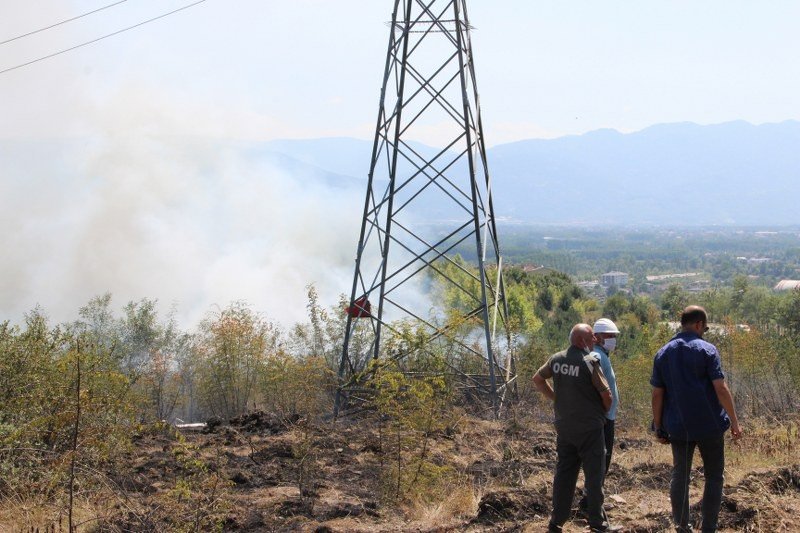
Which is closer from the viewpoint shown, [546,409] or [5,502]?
[5,502]

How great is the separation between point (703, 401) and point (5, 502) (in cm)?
710

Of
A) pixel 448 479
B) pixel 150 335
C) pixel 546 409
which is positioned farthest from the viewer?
pixel 150 335

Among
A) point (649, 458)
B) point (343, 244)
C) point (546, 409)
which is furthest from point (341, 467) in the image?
point (343, 244)

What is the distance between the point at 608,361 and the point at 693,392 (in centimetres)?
138

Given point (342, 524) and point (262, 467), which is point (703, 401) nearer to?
point (342, 524)

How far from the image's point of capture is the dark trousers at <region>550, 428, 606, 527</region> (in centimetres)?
759

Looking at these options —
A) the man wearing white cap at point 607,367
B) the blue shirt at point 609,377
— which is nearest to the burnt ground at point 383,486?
the man wearing white cap at point 607,367

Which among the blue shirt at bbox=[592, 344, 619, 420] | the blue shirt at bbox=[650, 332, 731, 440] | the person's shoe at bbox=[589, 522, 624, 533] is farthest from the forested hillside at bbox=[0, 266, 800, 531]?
the blue shirt at bbox=[650, 332, 731, 440]

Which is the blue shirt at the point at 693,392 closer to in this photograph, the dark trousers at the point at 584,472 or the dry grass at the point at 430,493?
the dark trousers at the point at 584,472

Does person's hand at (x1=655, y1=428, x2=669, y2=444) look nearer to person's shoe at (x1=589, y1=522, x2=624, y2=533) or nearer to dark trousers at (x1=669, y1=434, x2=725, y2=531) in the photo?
dark trousers at (x1=669, y1=434, x2=725, y2=531)

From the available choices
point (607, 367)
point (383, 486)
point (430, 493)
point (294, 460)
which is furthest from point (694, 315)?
point (294, 460)

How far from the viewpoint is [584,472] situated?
7660 millimetres

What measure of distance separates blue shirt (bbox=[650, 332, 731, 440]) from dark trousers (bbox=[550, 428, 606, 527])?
675 mm

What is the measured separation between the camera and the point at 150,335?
41.2 m
